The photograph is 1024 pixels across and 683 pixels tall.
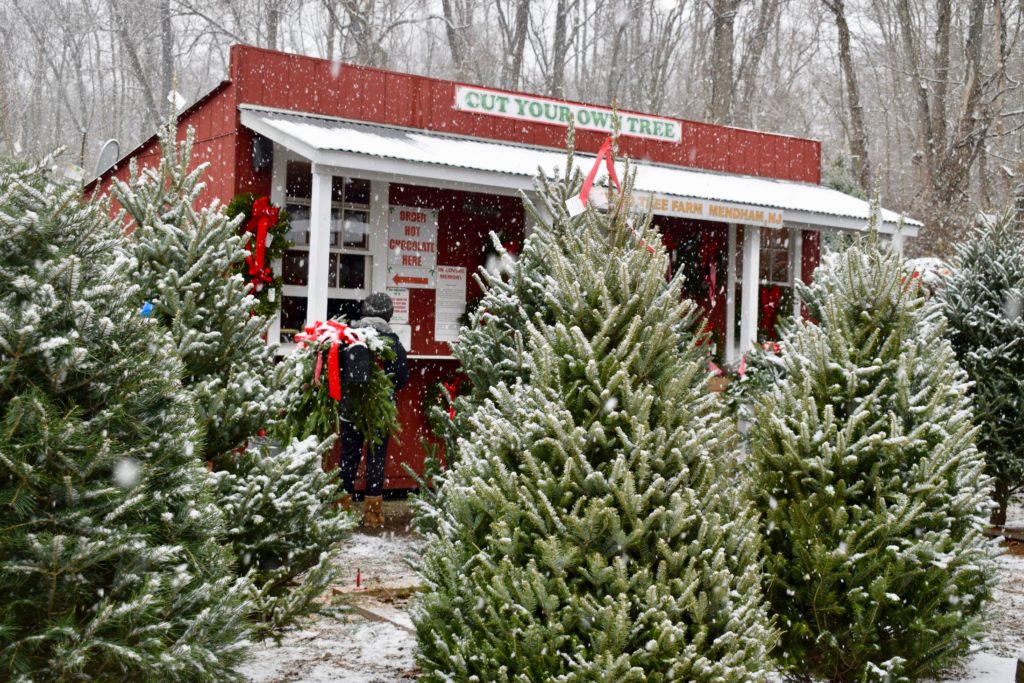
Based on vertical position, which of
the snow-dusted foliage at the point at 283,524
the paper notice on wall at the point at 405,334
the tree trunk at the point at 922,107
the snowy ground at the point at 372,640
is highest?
the tree trunk at the point at 922,107

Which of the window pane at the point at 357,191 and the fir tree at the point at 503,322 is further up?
the window pane at the point at 357,191

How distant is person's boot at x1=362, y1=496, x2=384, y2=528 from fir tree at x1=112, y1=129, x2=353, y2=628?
4.00 m

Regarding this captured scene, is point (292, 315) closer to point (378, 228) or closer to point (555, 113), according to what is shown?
point (378, 228)

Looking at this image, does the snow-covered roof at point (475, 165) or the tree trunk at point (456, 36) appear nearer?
the snow-covered roof at point (475, 165)

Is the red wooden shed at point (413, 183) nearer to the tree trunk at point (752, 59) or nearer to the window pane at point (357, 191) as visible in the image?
the window pane at point (357, 191)

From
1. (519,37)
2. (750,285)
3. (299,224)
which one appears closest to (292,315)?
(299,224)

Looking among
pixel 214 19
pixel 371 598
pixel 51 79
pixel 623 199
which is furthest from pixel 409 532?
pixel 51 79

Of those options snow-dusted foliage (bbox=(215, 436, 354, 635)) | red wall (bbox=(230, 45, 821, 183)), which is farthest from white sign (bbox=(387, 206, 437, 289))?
snow-dusted foliage (bbox=(215, 436, 354, 635))

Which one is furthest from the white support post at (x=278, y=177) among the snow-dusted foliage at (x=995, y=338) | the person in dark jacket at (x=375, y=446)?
the snow-dusted foliage at (x=995, y=338)

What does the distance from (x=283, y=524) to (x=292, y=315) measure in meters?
5.86

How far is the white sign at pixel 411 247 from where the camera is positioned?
1098cm

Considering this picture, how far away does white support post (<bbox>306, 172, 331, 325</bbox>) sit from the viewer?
912 centimetres

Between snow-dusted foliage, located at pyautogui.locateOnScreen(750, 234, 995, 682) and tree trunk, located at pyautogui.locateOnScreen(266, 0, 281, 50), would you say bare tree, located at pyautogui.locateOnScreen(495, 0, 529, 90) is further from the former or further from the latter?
snow-dusted foliage, located at pyautogui.locateOnScreen(750, 234, 995, 682)

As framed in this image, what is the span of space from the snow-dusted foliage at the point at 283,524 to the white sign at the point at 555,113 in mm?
7282
